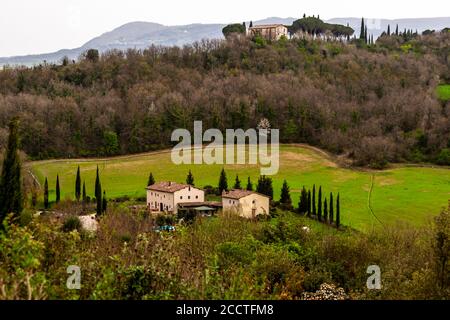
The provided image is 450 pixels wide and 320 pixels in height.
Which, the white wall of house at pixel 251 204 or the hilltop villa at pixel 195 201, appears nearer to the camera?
the white wall of house at pixel 251 204

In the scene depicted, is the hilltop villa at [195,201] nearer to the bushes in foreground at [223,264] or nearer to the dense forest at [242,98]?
the bushes in foreground at [223,264]

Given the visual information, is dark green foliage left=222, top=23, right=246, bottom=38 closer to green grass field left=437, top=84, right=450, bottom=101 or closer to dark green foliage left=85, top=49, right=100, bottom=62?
dark green foliage left=85, top=49, right=100, bottom=62

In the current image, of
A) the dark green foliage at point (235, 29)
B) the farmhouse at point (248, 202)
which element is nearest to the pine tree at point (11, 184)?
the farmhouse at point (248, 202)

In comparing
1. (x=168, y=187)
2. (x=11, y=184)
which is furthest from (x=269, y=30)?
(x=11, y=184)

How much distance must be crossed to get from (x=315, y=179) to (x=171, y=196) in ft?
50.7

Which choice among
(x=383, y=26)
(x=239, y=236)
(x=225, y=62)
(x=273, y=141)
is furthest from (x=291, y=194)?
(x=383, y=26)

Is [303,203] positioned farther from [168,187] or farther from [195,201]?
[168,187]

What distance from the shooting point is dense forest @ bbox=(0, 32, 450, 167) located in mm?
58281

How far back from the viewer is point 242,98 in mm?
65875

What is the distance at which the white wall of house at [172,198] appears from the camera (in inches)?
1553

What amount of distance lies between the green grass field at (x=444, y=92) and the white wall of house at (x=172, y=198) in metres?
42.8
